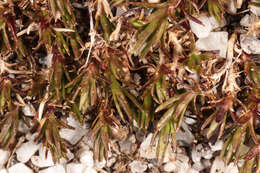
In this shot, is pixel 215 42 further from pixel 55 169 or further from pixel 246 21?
pixel 55 169

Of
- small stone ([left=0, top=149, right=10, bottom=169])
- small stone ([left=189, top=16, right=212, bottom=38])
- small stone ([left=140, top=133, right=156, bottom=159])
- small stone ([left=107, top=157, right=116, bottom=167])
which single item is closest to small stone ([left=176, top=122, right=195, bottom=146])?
small stone ([left=140, top=133, right=156, bottom=159])

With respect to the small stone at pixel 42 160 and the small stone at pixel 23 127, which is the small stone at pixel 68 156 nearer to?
the small stone at pixel 42 160

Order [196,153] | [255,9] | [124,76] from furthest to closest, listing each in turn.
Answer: [196,153]
[124,76]
[255,9]

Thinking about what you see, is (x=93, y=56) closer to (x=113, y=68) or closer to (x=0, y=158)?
(x=113, y=68)

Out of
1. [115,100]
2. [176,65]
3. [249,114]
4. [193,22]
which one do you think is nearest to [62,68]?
[115,100]

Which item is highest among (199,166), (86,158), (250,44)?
(250,44)

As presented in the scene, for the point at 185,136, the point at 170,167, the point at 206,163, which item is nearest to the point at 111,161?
the point at 170,167

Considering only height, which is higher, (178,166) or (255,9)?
(255,9)
